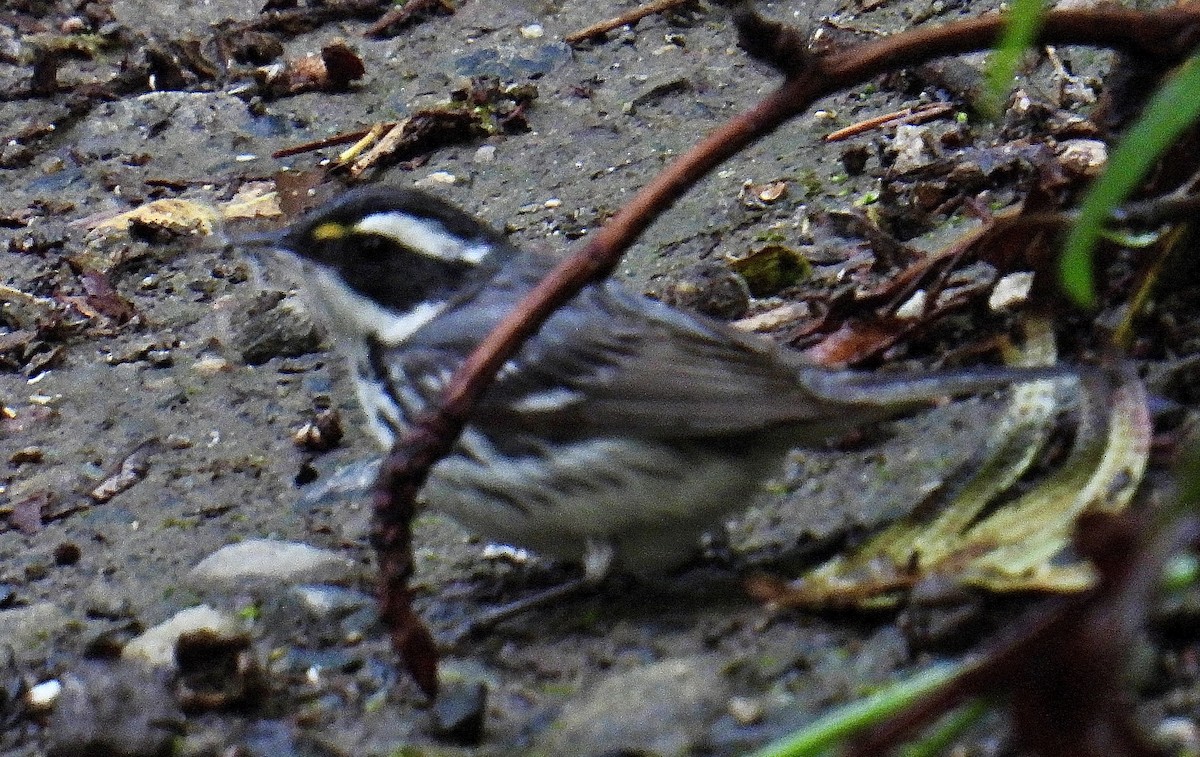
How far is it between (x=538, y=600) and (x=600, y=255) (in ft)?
4.52

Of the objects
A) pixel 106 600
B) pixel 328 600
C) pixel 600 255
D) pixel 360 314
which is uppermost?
pixel 600 255

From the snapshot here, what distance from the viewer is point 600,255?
275 cm

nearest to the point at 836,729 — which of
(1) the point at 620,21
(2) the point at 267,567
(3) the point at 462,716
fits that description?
(3) the point at 462,716

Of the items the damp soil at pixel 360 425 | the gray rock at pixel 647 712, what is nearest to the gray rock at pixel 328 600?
the damp soil at pixel 360 425

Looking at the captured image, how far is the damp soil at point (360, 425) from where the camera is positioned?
3.22 m

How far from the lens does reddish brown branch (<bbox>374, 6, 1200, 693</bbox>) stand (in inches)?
108

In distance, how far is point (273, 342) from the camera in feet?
18.5

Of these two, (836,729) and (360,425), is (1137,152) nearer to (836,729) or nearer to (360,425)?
(836,729)

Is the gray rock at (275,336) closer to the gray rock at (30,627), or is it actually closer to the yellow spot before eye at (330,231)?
the yellow spot before eye at (330,231)

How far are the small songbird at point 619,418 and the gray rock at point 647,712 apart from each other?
0.60m

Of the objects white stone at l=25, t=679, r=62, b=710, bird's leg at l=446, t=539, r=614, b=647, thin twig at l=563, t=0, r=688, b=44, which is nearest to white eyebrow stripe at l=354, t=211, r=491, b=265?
bird's leg at l=446, t=539, r=614, b=647

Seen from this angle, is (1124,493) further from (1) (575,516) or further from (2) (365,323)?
(2) (365,323)

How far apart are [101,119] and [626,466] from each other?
4.51 metres

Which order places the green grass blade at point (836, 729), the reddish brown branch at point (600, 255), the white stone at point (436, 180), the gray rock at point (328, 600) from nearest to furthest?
the green grass blade at point (836, 729), the reddish brown branch at point (600, 255), the gray rock at point (328, 600), the white stone at point (436, 180)
